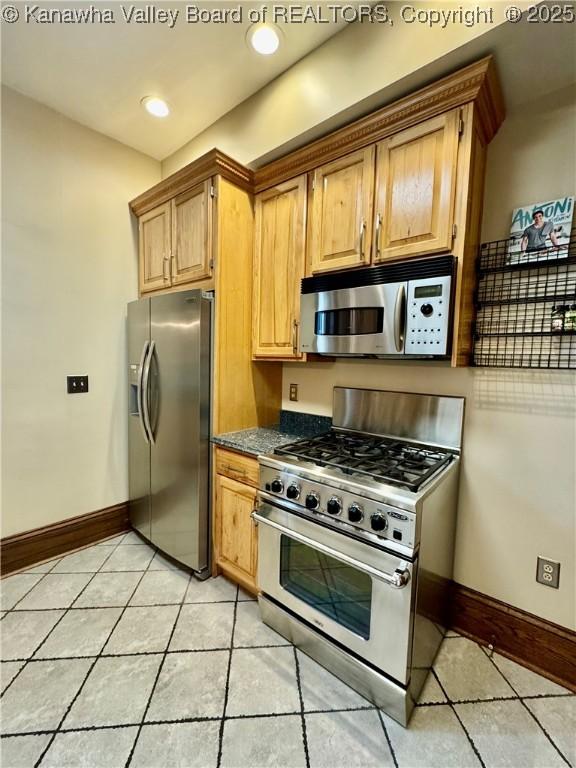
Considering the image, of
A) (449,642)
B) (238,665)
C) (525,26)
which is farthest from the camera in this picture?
(449,642)

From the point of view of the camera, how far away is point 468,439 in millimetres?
1673

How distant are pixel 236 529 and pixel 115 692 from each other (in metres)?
0.81

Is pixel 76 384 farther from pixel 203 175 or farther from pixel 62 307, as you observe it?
pixel 203 175

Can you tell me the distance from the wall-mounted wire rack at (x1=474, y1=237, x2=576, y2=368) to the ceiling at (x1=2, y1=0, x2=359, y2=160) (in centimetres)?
139

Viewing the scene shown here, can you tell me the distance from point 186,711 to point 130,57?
10.1ft

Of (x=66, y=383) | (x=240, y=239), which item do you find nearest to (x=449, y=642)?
(x=240, y=239)

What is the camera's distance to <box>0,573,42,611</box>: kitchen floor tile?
185 centimetres

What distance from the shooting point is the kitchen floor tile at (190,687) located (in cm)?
129

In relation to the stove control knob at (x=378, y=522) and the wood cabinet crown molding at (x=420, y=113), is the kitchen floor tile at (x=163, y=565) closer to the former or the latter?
the stove control knob at (x=378, y=522)

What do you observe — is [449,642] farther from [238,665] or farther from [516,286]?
[516,286]

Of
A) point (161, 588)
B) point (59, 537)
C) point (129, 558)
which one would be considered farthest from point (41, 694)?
point (59, 537)

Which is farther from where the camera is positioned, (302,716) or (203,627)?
(203,627)

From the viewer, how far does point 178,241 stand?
2.20 metres

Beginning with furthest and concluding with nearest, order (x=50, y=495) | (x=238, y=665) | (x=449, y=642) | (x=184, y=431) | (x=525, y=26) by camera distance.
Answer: (x=50, y=495)
(x=184, y=431)
(x=449, y=642)
(x=238, y=665)
(x=525, y=26)
